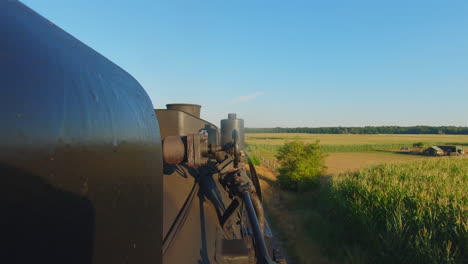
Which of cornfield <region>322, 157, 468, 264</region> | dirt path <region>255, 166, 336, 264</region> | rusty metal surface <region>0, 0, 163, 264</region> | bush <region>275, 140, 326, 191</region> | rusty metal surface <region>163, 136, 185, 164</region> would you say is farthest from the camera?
bush <region>275, 140, 326, 191</region>

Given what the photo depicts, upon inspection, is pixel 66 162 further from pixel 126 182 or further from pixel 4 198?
pixel 126 182

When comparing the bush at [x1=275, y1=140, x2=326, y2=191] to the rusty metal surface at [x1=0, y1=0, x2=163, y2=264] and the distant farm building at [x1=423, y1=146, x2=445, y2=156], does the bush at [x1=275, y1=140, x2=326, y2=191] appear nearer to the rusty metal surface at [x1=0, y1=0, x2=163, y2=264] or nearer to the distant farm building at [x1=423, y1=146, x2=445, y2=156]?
the rusty metal surface at [x1=0, y1=0, x2=163, y2=264]

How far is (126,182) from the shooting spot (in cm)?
104

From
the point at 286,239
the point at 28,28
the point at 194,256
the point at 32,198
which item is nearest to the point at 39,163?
the point at 32,198

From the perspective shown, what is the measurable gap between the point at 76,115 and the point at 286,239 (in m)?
10.3

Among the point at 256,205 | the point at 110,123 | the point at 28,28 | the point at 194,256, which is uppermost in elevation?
the point at 28,28

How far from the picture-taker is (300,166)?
15.9 meters

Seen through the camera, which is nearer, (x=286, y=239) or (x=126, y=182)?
(x=126, y=182)

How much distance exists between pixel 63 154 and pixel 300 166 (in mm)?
16165

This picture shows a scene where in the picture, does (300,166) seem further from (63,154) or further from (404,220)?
(63,154)

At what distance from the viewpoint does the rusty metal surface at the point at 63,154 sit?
22.3 inches

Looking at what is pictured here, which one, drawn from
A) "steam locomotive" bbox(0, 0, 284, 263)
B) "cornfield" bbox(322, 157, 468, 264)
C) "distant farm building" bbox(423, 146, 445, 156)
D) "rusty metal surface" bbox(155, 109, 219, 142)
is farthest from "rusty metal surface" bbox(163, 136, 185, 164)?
"distant farm building" bbox(423, 146, 445, 156)

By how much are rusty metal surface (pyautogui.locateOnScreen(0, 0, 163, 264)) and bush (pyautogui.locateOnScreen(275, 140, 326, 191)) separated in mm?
15669

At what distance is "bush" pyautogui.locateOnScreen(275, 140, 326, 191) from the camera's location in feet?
51.9
